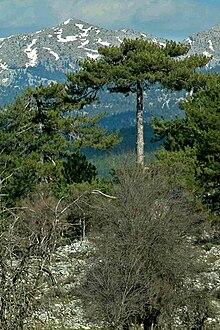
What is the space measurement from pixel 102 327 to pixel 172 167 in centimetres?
927

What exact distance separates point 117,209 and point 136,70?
10719 millimetres

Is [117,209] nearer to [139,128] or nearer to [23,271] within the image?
[139,128]

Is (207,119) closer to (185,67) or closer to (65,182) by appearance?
(185,67)

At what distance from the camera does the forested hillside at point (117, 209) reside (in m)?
5.78

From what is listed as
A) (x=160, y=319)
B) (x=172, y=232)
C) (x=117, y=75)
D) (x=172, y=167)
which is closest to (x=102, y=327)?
(x=160, y=319)

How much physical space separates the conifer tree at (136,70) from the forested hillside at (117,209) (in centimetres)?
6

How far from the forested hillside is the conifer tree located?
0.06 meters

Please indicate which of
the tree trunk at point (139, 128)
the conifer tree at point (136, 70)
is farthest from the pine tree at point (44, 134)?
the conifer tree at point (136, 70)

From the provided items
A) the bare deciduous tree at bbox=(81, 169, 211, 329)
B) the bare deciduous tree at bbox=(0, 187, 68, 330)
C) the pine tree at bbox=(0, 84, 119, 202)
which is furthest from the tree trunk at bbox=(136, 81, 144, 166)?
the bare deciduous tree at bbox=(0, 187, 68, 330)

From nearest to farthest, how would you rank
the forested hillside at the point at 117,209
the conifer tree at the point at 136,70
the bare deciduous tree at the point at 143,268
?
1. the forested hillside at the point at 117,209
2. the bare deciduous tree at the point at 143,268
3. the conifer tree at the point at 136,70

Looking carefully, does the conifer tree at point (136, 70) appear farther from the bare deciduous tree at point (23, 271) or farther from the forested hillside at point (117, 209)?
the bare deciduous tree at point (23, 271)

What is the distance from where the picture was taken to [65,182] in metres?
36.4

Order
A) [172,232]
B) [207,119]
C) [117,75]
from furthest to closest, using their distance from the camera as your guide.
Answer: [117,75] < [207,119] < [172,232]

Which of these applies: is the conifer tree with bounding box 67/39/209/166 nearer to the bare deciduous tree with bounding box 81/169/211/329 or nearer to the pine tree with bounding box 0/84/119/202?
the pine tree with bounding box 0/84/119/202
